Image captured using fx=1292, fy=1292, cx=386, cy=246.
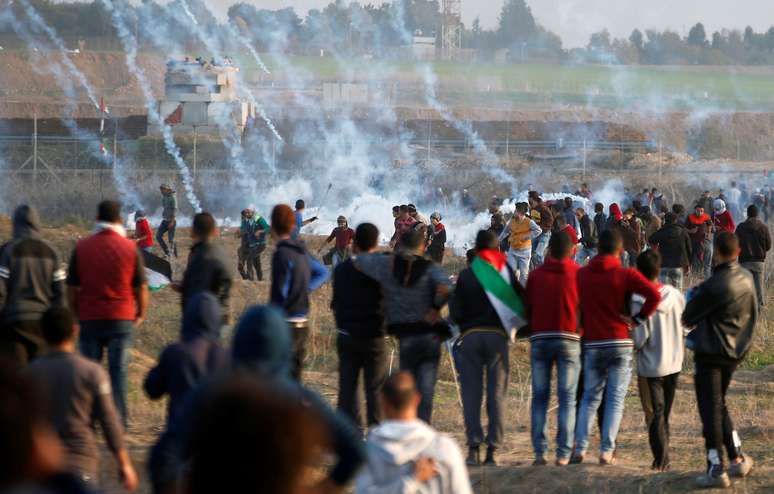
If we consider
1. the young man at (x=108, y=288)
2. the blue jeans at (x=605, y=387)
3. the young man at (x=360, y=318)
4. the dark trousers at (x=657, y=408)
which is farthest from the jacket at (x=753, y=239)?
the young man at (x=108, y=288)

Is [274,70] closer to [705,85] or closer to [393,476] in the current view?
[705,85]

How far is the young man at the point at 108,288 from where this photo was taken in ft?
26.8

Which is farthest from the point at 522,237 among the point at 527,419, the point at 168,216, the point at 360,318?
the point at 360,318

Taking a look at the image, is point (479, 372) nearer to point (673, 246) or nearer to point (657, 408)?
point (657, 408)

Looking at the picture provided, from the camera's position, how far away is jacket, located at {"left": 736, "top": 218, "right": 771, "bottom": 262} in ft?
51.2

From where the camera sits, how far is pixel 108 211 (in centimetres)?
813

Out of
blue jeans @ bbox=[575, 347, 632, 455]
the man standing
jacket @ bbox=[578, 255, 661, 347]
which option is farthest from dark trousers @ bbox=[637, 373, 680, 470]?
the man standing

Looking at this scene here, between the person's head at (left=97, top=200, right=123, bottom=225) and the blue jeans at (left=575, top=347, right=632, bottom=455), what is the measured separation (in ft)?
10.3

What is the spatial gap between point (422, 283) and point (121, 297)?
191cm

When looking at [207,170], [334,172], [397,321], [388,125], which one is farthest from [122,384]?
[388,125]

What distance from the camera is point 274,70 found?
100500 mm

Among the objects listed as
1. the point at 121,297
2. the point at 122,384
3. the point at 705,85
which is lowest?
the point at 122,384

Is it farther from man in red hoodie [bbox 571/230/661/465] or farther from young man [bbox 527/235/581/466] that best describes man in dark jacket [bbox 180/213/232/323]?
man in red hoodie [bbox 571/230/661/465]

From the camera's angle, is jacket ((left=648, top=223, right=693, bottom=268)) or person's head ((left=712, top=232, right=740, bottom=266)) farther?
jacket ((left=648, top=223, right=693, bottom=268))
